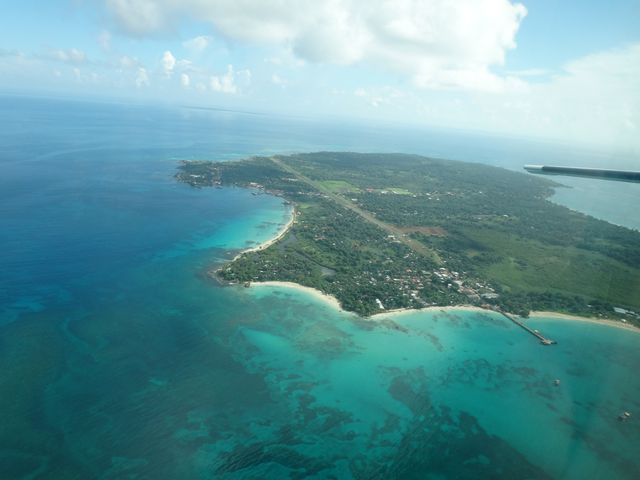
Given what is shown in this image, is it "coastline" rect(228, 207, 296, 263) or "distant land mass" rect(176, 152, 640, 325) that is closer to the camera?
"distant land mass" rect(176, 152, 640, 325)

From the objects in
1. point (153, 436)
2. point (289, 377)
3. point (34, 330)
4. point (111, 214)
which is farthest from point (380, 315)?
point (111, 214)

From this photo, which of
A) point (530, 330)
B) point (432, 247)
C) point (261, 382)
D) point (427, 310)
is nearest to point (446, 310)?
point (427, 310)

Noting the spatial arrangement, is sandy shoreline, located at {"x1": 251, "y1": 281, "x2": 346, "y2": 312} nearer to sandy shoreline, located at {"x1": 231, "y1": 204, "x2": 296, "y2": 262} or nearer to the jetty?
sandy shoreline, located at {"x1": 231, "y1": 204, "x2": 296, "y2": 262}

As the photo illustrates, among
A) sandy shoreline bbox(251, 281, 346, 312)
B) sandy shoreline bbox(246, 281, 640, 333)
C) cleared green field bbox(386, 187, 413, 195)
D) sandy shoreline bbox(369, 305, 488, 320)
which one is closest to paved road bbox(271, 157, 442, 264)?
sandy shoreline bbox(369, 305, 488, 320)

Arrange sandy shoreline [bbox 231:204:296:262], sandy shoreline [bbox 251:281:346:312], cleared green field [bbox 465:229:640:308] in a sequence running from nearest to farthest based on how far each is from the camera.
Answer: sandy shoreline [bbox 251:281:346:312] < cleared green field [bbox 465:229:640:308] < sandy shoreline [bbox 231:204:296:262]

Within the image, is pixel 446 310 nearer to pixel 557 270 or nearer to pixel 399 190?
pixel 557 270
